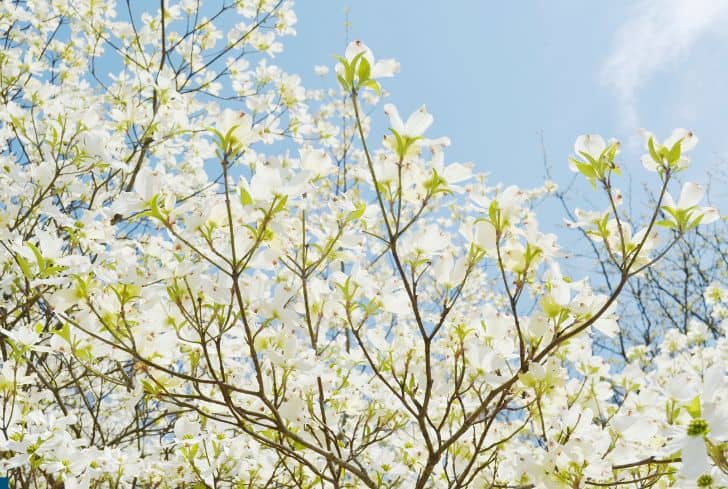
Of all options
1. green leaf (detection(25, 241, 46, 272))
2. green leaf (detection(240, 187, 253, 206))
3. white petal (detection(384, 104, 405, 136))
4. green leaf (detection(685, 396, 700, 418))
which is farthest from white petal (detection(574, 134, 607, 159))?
green leaf (detection(25, 241, 46, 272))

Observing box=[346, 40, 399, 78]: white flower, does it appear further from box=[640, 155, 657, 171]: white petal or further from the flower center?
the flower center

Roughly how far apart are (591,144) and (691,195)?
19 centimetres

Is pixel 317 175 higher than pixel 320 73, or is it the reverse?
pixel 320 73

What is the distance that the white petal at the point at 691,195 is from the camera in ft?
3.21

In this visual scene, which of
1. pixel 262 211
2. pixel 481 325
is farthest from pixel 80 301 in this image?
pixel 481 325

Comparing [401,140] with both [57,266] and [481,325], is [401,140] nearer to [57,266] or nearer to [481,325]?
[481,325]

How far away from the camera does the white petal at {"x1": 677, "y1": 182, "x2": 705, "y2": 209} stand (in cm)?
98

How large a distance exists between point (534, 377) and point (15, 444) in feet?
4.00

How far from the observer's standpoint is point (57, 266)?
1.10 meters

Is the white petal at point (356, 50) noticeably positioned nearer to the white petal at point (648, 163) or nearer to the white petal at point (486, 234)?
the white petal at point (486, 234)

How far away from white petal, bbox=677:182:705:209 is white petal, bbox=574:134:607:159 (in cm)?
16

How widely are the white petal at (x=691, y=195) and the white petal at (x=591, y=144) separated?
0.52ft

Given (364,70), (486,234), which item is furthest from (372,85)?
(486,234)

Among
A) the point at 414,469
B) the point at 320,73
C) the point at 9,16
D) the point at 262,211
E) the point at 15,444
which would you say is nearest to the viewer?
the point at 262,211
